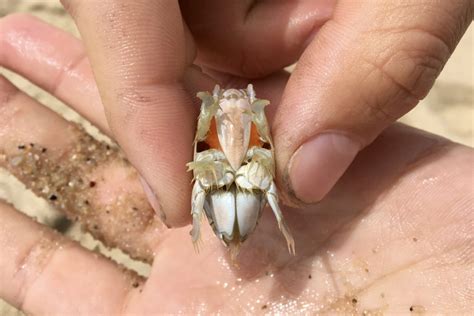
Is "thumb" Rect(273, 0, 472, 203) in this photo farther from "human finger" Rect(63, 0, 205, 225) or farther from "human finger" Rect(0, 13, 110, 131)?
"human finger" Rect(0, 13, 110, 131)

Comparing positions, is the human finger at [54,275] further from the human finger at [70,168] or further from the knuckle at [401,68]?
the knuckle at [401,68]

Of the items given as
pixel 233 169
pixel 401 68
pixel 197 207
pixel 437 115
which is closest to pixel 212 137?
pixel 233 169

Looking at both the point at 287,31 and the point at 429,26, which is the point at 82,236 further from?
the point at 429,26

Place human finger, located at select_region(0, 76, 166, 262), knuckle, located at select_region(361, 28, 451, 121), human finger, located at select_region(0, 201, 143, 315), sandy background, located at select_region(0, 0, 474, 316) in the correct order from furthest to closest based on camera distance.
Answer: sandy background, located at select_region(0, 0, 474, 316) → human finger, located at select_region(0, 76, 166, 262) → human finger, located at select_region(0, 201, 143, 315) → knuckle, located at select_region(361, 28, 451, 121)

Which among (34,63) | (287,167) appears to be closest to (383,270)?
(287,167)

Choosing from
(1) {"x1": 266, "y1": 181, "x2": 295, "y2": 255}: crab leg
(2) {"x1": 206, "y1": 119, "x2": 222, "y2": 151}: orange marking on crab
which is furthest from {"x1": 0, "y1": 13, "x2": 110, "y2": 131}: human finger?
(1) {"x1": 266, "y1": 181, "x2": 295, "y2": 255}: crab leg
